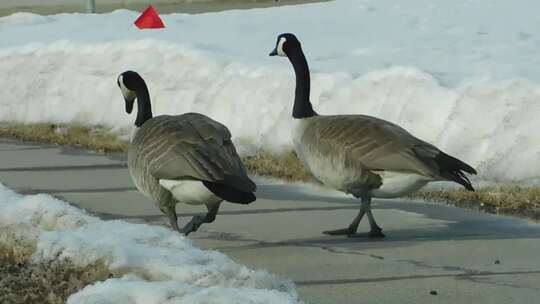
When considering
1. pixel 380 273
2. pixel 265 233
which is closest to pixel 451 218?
pixel 265 233

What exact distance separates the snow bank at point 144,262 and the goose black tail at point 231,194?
0.95 m

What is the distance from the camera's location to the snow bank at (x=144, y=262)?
289 inches

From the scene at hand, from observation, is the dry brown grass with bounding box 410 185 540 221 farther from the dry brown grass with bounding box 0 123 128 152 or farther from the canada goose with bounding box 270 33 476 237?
the dry brown grass with bounding box 0 123 128 152

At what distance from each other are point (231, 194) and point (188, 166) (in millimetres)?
453

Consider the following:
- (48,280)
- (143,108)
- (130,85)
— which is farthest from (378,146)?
(48,280)

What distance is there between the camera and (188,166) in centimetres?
1023

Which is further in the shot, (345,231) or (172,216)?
(345,231)

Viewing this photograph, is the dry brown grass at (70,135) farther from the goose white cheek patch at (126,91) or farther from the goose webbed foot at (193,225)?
the goose webbed foot at (193,225)

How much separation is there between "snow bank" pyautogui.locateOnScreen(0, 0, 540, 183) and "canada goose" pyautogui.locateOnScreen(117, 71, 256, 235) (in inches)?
160

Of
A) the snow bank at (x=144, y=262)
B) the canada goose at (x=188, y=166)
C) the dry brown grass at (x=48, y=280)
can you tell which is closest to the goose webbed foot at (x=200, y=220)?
the canada goose at (x=188, y=166)

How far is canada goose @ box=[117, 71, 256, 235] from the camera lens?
33.0 feet

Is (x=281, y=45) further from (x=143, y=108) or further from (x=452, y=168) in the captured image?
(x=452, y=168)

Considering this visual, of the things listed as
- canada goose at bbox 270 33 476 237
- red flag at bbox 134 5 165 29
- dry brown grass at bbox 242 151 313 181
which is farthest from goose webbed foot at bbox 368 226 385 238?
red flag at bbox 134 5 165 29

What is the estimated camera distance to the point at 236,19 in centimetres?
2781
